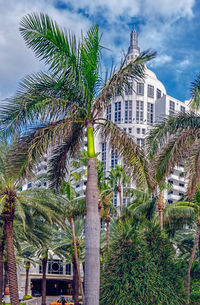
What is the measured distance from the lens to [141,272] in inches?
752

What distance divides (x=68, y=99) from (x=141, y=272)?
8.56m

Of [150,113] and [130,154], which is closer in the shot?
[130,154]

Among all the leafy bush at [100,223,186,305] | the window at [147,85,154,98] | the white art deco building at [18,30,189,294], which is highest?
the window at [147,85,154,98]

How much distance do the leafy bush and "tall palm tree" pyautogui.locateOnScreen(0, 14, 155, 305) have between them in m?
5.85

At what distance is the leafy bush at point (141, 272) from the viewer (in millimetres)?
18688

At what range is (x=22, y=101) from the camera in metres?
14.4

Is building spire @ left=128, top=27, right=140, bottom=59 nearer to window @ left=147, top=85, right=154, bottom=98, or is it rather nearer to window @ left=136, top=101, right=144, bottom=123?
→ window @ left=147, top=85, right=154, bottom=98

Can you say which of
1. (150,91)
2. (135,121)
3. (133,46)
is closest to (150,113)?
(135,121)

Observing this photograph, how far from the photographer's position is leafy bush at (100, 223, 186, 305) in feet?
61.3

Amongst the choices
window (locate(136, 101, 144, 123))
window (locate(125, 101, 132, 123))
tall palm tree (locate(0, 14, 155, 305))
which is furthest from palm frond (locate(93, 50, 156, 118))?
window (locate(136, 101, 144, 123))

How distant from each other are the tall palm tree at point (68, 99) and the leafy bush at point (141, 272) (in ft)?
19.2

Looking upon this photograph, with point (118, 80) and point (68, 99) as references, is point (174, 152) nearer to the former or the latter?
point (118, 80)

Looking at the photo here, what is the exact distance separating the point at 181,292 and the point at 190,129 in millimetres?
7431

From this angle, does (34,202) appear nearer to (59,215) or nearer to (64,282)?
(59,215)
